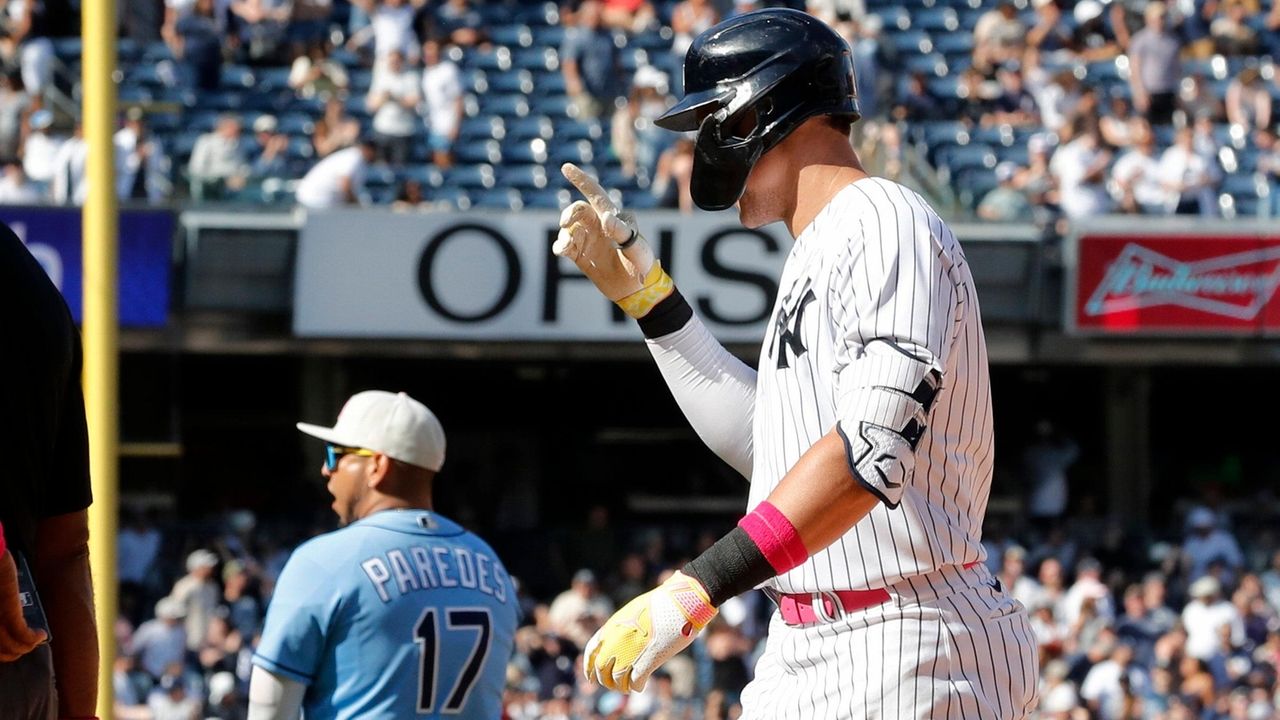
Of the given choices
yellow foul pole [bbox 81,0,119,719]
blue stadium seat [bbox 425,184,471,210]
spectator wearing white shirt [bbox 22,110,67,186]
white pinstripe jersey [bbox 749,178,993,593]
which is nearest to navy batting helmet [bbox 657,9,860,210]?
white pinstripe jersey [bbox 749,178,993,593]

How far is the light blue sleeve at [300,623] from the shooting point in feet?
12.8

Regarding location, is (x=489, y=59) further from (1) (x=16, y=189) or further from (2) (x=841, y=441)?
(2) (x=841, y=441)

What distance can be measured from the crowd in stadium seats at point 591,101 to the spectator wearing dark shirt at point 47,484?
1023cm

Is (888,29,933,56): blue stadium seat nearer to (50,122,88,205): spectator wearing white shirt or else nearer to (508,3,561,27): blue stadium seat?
(508,3,561,27): blue stadium seat

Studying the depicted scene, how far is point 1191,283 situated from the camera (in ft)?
42.8

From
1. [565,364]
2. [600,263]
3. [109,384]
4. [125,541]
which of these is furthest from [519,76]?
[600,263]

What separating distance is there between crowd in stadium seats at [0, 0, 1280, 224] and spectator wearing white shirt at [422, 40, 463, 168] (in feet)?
0.05

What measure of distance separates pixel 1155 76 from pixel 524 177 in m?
4.75

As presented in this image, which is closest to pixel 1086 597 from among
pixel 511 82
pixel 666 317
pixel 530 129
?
pixel 530 129

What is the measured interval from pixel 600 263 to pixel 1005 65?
12.4 m

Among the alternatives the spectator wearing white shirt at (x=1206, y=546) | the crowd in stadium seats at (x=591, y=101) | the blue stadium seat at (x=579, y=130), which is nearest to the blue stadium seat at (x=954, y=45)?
the crowd in stadium seats at (x=591, y=101)

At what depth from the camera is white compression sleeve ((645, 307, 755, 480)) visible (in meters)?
3.04

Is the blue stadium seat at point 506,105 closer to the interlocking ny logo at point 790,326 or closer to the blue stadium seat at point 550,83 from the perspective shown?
the blue stadium seat at point 550,83

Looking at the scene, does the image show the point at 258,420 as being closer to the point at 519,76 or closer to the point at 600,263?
the point at 519,76
